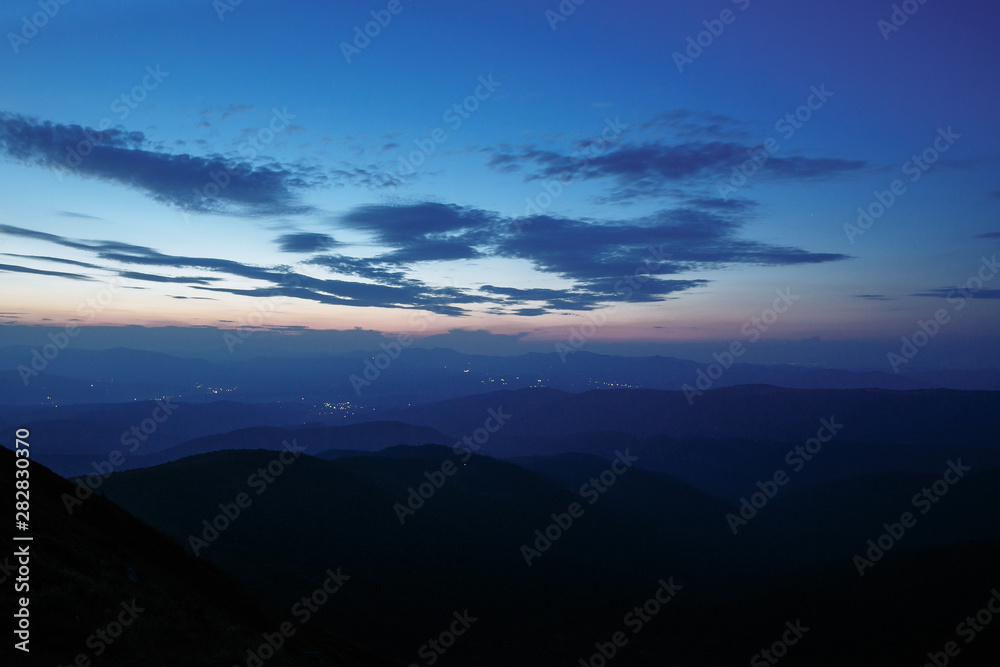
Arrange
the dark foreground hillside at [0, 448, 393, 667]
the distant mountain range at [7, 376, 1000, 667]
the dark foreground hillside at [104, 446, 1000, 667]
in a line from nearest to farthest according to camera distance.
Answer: the dark foreground hillside at [0, 448, 393, 667] < the distant mountain range at [7, 376, 1000, 667] < the dark foreground hillside at [104, 446, 1000, 667]

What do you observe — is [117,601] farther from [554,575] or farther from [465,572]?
[554,575]

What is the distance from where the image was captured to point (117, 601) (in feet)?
54.9

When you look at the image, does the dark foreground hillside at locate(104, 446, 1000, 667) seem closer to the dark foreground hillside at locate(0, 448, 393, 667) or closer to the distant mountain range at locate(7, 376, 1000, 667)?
the distant mountain range at locate(7, 376, 1000, 667)

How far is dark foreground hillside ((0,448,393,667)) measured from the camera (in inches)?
574

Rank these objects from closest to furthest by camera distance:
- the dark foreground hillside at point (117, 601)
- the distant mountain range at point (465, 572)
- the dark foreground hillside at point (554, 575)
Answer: the dark foreground hillside at point (117, 601)
the distant mountain range at point (465, 572)
the dark foreground hillside at point (554, 575)

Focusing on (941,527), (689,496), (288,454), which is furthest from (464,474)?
(941,527)

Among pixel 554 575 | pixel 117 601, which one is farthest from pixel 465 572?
pixel 117 601

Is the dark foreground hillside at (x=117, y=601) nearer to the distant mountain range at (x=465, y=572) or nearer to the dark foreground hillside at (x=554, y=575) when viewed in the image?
the distant mountain range at (x=465, y=572)

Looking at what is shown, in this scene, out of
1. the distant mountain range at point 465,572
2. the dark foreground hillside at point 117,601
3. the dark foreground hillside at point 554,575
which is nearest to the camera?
the dark foreground hillside at point 117,601

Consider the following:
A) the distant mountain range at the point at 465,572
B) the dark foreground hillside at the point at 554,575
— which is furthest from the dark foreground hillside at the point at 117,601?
the dark foreground hillside at the point at 554,575

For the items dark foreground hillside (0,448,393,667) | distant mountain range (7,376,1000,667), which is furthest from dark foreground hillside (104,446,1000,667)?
dark foreground hillside (0,448,393,667)

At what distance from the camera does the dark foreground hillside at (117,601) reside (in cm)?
1459

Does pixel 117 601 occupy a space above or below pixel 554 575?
above

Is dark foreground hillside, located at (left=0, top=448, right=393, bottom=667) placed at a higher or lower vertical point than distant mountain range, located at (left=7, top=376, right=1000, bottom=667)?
higher
